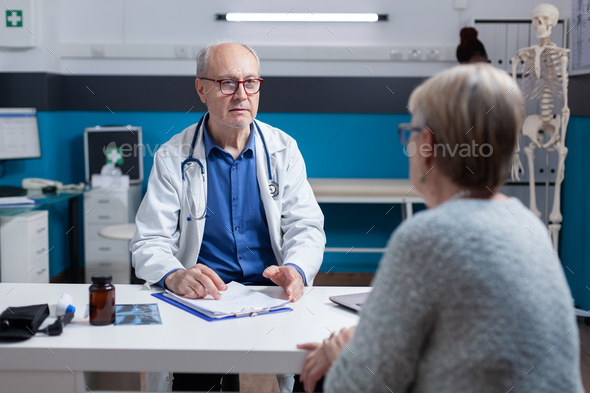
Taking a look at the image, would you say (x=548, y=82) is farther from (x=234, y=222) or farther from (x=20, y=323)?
(x=20, y=323)

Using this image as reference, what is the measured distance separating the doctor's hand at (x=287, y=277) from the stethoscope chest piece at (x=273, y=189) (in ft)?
1.24

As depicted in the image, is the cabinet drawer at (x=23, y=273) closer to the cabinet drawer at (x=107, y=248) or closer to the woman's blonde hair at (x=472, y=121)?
the cabinet drawer at (x=107, y=248)

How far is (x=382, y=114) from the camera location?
4.20 metres

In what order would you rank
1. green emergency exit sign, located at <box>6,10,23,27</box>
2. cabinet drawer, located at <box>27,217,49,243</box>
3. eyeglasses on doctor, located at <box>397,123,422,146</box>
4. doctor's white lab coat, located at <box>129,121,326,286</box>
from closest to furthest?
eyeglasses on doctor, located at <box>397,123,422,146</box> < doctor's white lab coat, located at <box>129,121,326,286</box> < cabinet drawer, located at <box>27,217,49,243</box> < green emergency exit sign, located at <box>6,10,23,27</box>

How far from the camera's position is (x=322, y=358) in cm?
102

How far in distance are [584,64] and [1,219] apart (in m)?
3.64

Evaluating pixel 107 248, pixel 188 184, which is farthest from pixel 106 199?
pixel 188 184

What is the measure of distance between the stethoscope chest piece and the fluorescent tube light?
262 centimetres

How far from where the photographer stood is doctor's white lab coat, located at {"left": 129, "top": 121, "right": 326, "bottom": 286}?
1.64 metres

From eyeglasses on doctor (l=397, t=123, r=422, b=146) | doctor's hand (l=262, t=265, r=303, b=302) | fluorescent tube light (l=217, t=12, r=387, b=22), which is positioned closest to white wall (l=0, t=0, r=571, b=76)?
fluorescent tube light (l=217, t=12, r=387, b=22)

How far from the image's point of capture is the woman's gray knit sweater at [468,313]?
0.69 meters

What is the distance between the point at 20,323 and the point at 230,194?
2.63 feet

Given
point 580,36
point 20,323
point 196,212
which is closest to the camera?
point 20,323

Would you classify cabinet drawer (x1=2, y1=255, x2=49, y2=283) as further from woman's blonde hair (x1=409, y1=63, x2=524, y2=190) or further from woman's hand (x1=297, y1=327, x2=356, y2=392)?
woman's blonde hair (x1=409, y1=63, x2=524, y2=190)
